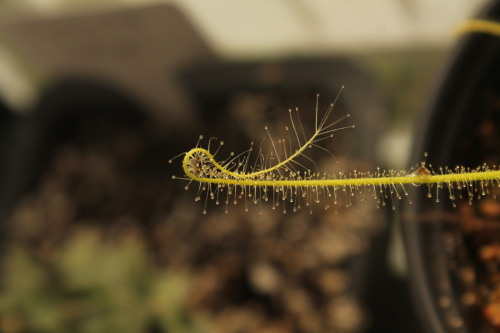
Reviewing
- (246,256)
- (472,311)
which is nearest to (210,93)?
(246,256)

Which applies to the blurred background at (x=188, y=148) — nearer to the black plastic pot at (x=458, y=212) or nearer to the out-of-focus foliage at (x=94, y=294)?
the out-of-focus foliage at (x=94, y=294)

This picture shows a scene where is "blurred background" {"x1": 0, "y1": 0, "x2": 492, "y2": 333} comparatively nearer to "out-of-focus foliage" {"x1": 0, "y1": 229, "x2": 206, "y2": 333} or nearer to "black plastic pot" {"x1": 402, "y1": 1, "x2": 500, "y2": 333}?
"out-of-focus foliage" {"x1": 0, "y1": 229, "x2": 206, "y2": 333}

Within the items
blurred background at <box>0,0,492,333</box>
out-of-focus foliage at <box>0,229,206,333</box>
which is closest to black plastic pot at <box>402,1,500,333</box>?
blurred background at <box>0,0,492,333</box>

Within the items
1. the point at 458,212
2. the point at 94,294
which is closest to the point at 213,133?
the point at 94,294

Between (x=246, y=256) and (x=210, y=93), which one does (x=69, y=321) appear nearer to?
(x=246, y=256)

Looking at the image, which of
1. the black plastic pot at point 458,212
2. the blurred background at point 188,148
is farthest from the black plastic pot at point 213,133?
the black plastic pot at point 458,212

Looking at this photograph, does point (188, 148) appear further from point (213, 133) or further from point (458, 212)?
point (458, 212)
